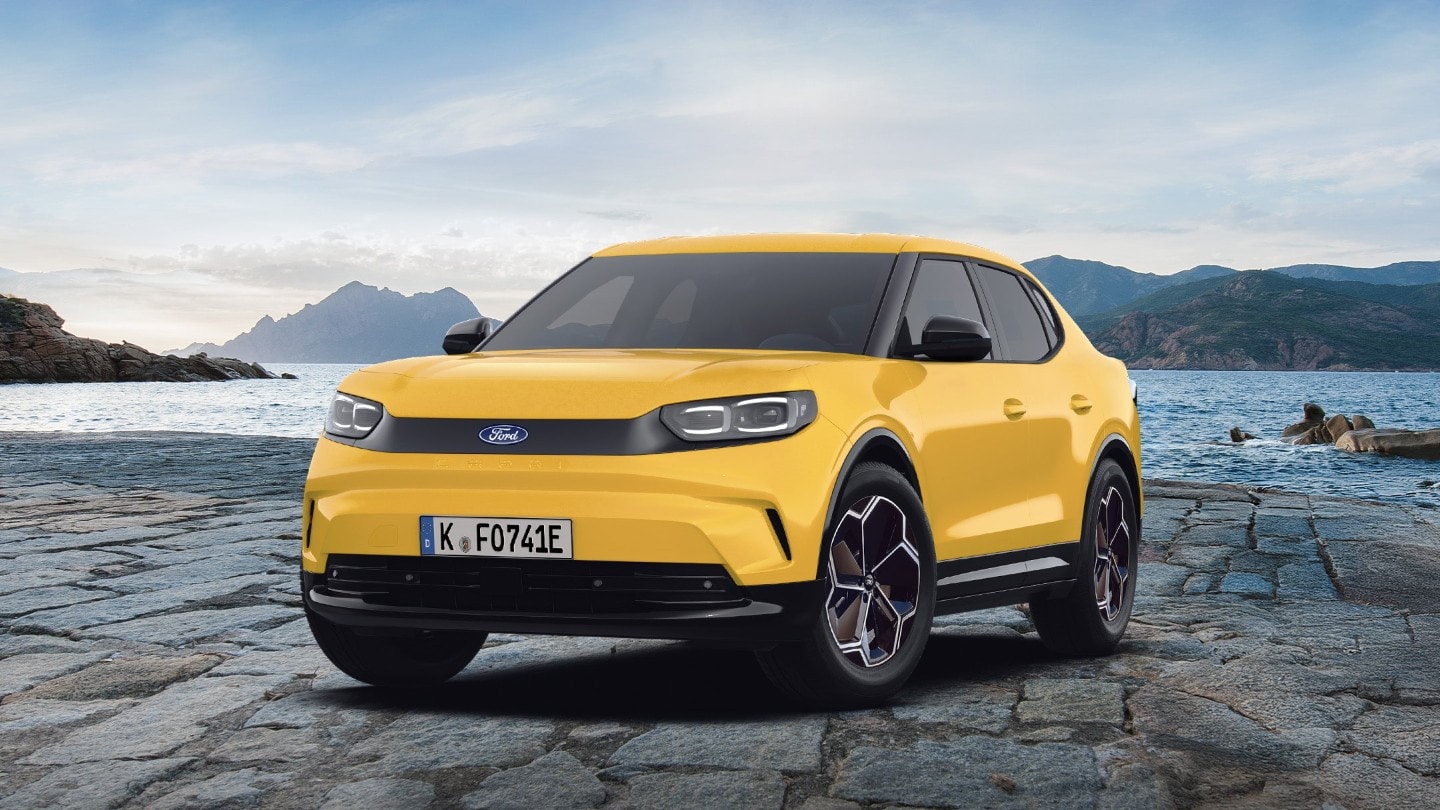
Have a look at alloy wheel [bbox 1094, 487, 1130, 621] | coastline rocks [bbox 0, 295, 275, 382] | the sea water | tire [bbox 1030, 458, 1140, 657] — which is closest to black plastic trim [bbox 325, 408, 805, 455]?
tire [bbox 1030, 458, 1140, 657]

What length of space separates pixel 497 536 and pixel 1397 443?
4302 cm

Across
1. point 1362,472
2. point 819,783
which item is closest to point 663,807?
point 819,783

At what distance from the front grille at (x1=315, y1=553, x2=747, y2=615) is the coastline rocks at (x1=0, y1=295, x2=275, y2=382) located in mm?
109766

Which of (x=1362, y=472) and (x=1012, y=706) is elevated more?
(x=1012, y=706)

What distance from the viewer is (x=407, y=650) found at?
4.83 meters

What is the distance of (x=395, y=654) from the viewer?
475 centimetres

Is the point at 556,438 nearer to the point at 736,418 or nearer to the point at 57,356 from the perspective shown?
the point at 736,418

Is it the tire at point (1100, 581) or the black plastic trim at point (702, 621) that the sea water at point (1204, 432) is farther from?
the black plastic trim at point (702, 621)

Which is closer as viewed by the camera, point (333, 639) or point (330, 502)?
point (330, 502)


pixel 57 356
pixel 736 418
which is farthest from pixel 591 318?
pixel 57 356

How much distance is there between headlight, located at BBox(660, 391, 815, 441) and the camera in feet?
13.0

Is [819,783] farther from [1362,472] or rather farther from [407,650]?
[1362,472]

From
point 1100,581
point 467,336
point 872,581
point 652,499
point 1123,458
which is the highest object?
point 467,336

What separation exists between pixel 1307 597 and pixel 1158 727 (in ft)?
12.5
